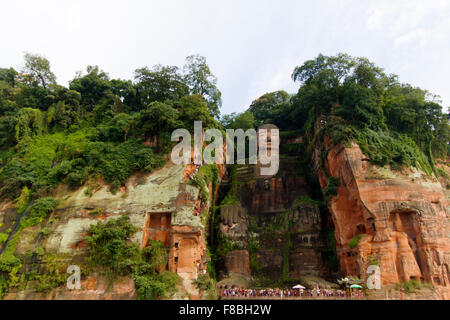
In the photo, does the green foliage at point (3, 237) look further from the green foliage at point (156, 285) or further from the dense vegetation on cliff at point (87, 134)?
the green foliage at point (156, 285)

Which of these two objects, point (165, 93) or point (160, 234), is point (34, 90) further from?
point (160, 234)

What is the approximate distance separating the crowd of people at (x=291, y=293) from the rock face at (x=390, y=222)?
82.9 inches

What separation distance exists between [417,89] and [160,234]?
27.3 meters

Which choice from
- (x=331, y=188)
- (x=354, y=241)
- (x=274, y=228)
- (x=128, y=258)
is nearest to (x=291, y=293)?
(x=354, y=241)

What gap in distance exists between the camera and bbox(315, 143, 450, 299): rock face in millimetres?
21531

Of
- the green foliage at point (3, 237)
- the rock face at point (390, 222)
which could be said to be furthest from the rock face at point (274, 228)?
the green foliage at point (3, 237)

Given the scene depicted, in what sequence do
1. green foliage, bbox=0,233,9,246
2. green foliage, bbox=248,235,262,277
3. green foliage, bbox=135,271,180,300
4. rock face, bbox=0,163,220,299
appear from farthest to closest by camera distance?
green foliage, bbox=248,235,262,277 < green foliage, bbox=0,233,9,246 < rock face, bbox=0,163,220,299 < green foliage, bbox=135,271,180,300

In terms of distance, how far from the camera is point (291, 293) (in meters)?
21.6

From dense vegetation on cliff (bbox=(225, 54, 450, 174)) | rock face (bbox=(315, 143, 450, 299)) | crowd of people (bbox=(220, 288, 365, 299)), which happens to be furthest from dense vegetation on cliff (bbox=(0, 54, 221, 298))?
rock face (bbox=(315, 143, 450, 299))

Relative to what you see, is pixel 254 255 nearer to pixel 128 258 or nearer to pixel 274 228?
pixel 274 228

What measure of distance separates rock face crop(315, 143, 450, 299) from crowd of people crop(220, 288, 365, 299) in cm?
211

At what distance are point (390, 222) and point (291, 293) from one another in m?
8.67

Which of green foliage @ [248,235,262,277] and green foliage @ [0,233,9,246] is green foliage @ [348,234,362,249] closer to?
green foliage @ [248,235,262,277]
